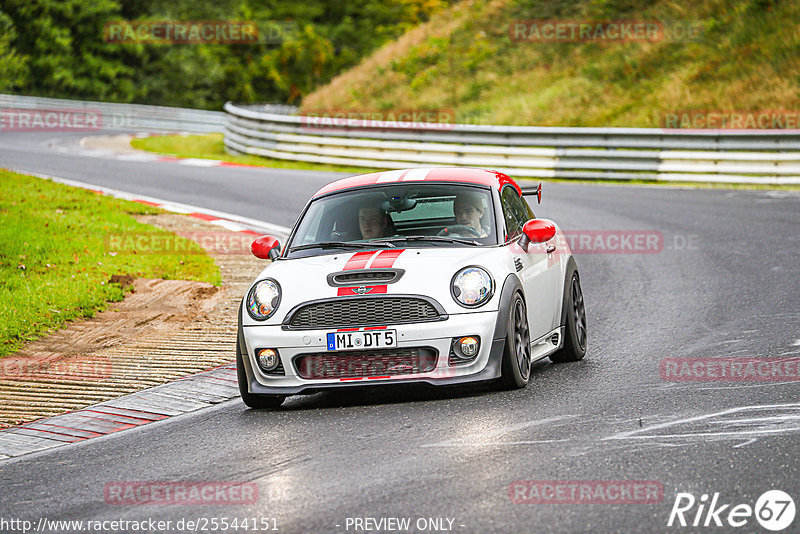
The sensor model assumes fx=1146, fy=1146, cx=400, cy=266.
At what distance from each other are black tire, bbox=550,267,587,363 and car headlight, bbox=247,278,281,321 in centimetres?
230

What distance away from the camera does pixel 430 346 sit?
7.09 metres

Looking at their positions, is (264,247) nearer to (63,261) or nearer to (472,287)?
(472,287)

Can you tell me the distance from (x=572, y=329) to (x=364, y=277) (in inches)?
78.5

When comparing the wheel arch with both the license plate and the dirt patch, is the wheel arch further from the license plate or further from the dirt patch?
the dirt patch

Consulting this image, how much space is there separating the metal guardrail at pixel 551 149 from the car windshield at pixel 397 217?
13.8 m

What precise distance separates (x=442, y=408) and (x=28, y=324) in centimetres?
471

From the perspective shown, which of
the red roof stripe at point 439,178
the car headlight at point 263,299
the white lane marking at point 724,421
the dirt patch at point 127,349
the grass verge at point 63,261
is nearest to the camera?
the white lane marking at point 724,421

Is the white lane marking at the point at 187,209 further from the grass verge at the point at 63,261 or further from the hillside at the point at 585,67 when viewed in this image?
the hillside at the point at 585,67

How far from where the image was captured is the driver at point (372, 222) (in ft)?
26.9

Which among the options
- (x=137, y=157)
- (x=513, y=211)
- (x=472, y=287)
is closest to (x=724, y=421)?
(x=472, y=287)

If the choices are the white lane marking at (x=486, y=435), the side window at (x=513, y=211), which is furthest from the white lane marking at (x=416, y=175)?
the white lane marking at (x=486, y=435)

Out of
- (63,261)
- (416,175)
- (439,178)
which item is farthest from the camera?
(63,261)

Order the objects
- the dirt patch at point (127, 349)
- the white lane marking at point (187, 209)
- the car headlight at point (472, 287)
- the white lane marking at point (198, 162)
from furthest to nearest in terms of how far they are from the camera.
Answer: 1. the white lane marking at point (198, 162)
2. the white lane marking at point (187, 209)
3. the dirt patch at point (127, 349)
4. the car headlight at point (472, 287)

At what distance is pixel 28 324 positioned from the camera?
10133 mm
